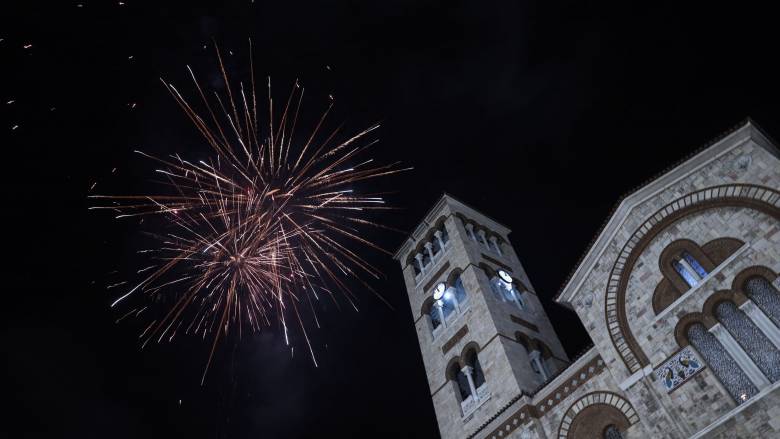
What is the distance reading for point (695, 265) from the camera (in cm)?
1819

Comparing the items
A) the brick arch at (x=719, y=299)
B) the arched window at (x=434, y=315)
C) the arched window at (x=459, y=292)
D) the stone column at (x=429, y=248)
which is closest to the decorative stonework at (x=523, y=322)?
the arched window at (x=459, y=292)

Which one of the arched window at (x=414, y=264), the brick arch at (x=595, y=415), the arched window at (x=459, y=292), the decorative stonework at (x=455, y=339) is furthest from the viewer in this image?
the arched window at (x=414, y=264)

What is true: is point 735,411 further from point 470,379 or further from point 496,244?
point 496,244

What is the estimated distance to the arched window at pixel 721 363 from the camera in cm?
1577

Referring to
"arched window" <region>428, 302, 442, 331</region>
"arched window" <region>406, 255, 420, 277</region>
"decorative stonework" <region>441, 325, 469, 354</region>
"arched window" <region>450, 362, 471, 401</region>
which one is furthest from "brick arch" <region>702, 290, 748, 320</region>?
"arched window" <region>406, 255, 420, 277</region>

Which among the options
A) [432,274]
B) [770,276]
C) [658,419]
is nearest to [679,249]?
[770,276]

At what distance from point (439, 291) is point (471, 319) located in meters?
4.47

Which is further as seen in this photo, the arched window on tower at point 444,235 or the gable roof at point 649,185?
the arched window on tower at point 444,235

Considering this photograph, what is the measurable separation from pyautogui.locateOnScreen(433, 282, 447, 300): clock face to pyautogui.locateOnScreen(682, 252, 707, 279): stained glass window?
15.8m

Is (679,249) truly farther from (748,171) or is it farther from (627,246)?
(748,171)

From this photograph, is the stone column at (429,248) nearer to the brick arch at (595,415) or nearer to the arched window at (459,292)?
the arched window at (459,292)

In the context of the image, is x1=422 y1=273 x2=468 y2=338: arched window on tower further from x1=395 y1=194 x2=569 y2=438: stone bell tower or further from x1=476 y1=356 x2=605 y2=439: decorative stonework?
x1=476 y1=356 x2=605 y2=439: decorative stonework

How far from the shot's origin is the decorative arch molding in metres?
17.0

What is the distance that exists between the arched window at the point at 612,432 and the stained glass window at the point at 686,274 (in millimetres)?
6179
